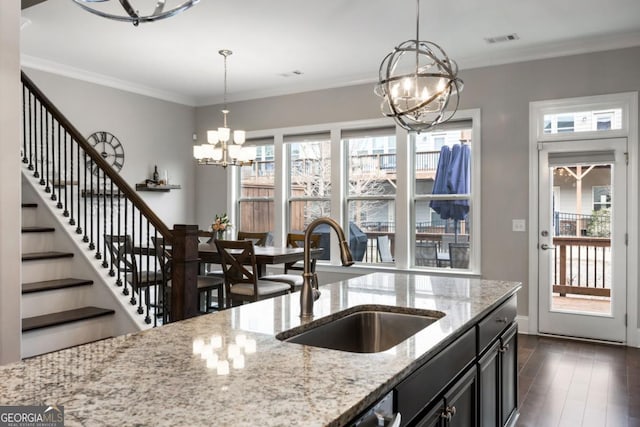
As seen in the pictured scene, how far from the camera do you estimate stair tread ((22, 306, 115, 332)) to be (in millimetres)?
3141

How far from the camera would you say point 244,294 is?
4.49 meters

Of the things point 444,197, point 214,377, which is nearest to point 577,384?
point 444,197

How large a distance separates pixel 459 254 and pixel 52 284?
163 inches

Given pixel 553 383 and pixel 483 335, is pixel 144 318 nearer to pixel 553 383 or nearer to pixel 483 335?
pixel 483 335

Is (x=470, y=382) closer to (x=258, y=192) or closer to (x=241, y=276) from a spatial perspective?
(x=241, y=276)

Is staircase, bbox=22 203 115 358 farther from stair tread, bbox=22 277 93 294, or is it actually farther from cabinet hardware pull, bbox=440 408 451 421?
cabinet hardware pull, bbox=440 408 451 421

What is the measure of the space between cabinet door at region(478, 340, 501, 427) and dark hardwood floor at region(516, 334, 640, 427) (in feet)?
2.73

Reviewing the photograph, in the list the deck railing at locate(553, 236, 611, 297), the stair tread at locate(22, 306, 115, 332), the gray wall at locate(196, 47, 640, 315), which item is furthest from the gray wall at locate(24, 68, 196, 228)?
the deck railing at locate(553, 236, 611, 297)

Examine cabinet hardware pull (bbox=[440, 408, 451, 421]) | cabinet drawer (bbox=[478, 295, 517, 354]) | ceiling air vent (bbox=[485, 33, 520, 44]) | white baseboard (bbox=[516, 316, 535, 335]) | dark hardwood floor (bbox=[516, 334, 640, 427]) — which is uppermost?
ceiling air vent (bbox=[485, 33, 520, 44])

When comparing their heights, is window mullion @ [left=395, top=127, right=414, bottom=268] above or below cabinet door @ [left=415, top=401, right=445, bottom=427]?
above

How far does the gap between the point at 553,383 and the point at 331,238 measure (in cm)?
337

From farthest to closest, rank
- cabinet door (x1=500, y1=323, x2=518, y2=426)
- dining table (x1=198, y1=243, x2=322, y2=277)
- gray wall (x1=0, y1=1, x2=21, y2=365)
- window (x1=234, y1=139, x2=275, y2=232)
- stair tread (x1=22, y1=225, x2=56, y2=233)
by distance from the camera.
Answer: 1. window (x1=234, y1=139, x2=275, y2=232)
2. dining table (x1=198, y1=243, x2=322, y2=277)
3. stair tread (x1=22, y1=225, x2=56, y2=233)
4. gray wall (x1=0, y1=1, x2=21, y2=365)
5. cabinet door (x1=500, y1=323, x2=518, y2=426)

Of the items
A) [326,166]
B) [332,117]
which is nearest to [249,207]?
[326,166]

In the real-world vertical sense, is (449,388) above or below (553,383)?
above
